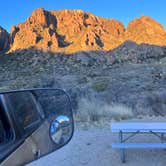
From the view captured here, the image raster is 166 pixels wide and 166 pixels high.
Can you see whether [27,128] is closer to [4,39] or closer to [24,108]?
[24,108]

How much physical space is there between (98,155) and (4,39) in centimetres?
6637

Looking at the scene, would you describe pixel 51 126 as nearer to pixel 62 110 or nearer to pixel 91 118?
pixel 62 110

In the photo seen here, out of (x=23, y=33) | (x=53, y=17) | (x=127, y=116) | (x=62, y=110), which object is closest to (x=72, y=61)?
(x=23, y=33)

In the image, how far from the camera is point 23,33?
69.9 m

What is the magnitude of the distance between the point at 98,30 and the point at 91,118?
6247 cm

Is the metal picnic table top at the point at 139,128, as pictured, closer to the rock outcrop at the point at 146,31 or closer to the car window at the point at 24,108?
the car window at the point at 24,108

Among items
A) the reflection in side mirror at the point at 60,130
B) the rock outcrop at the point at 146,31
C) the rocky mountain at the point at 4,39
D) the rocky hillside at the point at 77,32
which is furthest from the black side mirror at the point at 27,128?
the rocky mountain at the point at 4,39

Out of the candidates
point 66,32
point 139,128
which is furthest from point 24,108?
point 66,32

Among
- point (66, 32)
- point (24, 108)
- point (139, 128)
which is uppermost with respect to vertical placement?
point (66, 32)

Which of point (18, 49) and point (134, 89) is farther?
point (18, 49)

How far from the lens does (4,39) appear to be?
70.5m

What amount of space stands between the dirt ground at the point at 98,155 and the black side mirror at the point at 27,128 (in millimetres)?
4122

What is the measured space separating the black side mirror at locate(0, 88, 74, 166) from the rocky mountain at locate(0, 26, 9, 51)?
6617 centimetres

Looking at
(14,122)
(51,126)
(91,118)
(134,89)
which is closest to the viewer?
(14,122)
